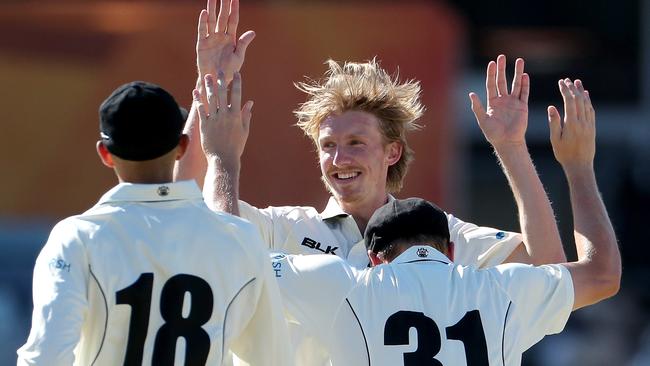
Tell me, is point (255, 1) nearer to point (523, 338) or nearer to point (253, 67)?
point (253, 67)

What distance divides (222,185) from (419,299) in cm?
76

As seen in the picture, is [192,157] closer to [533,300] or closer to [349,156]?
[349,156]

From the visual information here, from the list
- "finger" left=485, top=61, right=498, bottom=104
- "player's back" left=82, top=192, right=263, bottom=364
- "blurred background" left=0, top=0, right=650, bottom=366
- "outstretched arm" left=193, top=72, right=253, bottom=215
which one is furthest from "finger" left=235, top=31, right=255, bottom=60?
"blurred background" left=0, top=0, right=650, bottom=366

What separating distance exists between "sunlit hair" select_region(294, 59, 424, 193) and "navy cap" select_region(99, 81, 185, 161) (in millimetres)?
1473

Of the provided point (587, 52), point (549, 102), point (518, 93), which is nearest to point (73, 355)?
point (518, 93)

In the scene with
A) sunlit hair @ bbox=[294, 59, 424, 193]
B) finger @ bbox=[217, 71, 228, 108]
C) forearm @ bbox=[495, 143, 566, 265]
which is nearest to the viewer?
finger @ bbox=[217, 71, 228, 108]

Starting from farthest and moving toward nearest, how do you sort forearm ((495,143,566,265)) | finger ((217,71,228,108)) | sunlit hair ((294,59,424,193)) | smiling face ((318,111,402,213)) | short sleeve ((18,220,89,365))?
sunlit hair ((294,59,424,193)) → smiling face ((318,111,402,213)) → forearm ((495,143,566,265)) → finger ((217,71,228,108)) → short sleeve ((18,220,89,365))

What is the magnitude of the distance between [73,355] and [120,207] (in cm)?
48

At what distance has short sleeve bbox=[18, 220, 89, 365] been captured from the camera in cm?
364

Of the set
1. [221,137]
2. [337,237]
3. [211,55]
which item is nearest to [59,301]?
[221,137]

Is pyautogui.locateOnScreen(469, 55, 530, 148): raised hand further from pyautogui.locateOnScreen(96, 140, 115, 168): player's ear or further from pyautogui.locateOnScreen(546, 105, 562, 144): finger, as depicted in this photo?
pyautogui.locateOnScreen(96, 140, 115, 168): player's ear

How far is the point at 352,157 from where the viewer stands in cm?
522

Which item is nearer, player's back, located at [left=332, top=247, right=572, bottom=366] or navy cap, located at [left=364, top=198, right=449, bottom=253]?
player's back, located at [left=332, top=247, right=572, bottom=366]

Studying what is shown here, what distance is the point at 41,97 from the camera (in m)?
13.1
